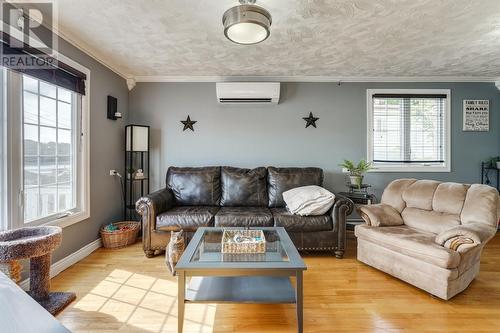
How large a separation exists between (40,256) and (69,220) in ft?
2.60

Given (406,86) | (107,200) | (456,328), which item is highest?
(406,86)

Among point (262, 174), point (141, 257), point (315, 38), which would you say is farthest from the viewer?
point (262, 174)

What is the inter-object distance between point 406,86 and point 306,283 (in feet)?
10.9

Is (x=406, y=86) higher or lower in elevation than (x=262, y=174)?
higher

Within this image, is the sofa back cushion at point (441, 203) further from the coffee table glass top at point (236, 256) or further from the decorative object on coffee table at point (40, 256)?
the decorative object on coffee table at point (40, 256)

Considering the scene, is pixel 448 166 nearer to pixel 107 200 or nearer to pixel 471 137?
pixel 471 137

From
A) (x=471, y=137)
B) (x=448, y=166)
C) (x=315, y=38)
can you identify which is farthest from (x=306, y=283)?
(x=471, y=137)

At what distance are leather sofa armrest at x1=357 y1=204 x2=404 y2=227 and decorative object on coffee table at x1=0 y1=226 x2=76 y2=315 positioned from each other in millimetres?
2782

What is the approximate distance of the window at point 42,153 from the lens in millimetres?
1843

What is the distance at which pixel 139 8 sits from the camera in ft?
6.37

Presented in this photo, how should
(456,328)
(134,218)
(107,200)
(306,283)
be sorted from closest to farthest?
1. (456,328)
2. (306,283)
3. (107,200)
4. (134,218)

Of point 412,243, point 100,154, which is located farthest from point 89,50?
point 412,243

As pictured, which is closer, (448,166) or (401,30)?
(401,30)

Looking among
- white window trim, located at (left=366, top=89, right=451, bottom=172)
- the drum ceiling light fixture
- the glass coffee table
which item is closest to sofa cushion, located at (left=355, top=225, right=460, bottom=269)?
the glass coffee table
